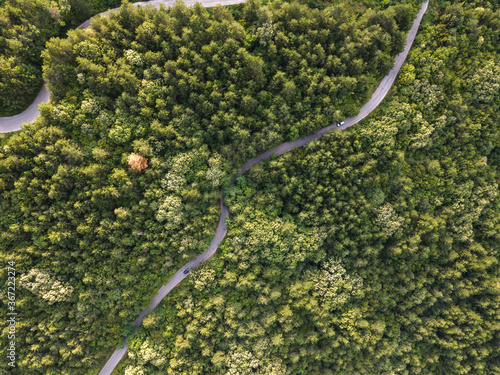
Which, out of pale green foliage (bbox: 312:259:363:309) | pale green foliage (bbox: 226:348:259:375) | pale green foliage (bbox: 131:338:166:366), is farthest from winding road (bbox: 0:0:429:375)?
pale green foliage (bbox: 312:259:363:309)

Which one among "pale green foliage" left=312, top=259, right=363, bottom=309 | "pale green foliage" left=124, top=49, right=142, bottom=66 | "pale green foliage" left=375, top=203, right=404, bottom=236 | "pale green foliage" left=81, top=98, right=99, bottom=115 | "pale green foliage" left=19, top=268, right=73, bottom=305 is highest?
"pale green foliage" left=124, top=49, right=142, bottom=66

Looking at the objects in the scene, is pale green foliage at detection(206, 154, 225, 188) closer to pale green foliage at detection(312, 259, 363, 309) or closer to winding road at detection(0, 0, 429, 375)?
winding road at detection(0, 0, 429, 375)

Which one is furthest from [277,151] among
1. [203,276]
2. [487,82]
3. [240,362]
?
[487,82]

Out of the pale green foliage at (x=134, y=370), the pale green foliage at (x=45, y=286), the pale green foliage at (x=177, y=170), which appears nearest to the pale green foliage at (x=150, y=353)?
the pale green foliage at (x=134, y=370)

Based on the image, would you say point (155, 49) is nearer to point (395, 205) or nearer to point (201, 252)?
point (201, 252)

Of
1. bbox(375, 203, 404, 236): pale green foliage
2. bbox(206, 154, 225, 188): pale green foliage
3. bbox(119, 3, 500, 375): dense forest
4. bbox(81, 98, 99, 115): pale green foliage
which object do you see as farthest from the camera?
bbox(375, 203, 404, 236): pale green foliage

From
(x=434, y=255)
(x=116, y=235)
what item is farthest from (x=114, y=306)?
(x=434, y=255)
